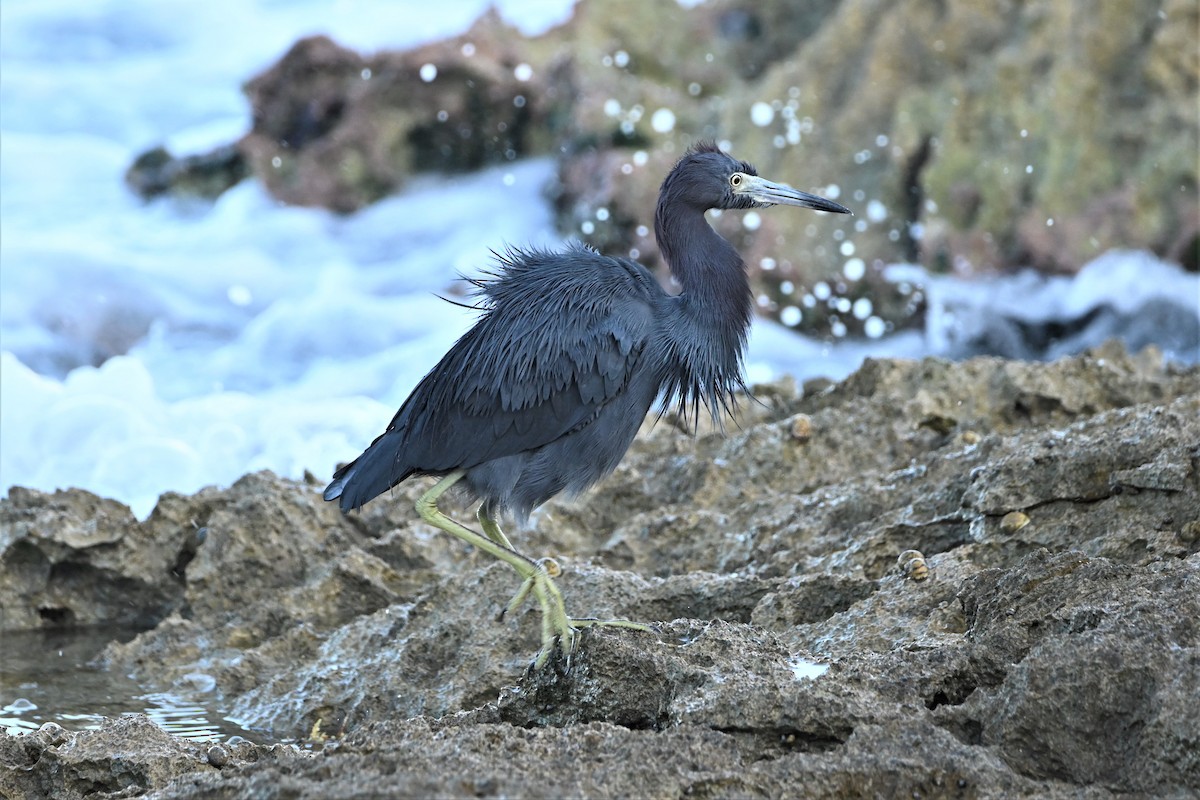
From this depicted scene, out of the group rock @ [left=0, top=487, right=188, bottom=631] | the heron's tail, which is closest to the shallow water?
rock @ [left=0, top=487, right=188, bottom=631]

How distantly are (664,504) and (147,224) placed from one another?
11.7m

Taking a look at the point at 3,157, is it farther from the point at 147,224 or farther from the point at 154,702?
the point at 154,702

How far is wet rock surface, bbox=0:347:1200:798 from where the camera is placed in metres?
2.71

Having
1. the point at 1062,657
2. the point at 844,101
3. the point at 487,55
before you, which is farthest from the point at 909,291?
the point at 1062,657

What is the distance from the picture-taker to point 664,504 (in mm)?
6141

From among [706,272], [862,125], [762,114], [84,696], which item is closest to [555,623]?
[706,272]

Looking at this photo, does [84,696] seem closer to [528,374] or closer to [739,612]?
[528,374]

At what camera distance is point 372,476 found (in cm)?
452

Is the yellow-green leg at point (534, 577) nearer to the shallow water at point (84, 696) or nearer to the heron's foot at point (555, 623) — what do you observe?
the heron's foot at point (555, 623)

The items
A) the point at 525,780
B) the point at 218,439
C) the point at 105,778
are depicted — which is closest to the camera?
the point at 525,780

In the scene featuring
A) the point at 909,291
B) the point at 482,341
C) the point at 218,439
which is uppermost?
the point at 909,291

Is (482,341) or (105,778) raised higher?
(482,341)

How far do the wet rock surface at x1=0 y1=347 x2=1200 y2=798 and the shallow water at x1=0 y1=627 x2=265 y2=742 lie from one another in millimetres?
103

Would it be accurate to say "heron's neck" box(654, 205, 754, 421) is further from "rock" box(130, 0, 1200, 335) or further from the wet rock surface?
"rock" box(130, 0, 1200, 335)
